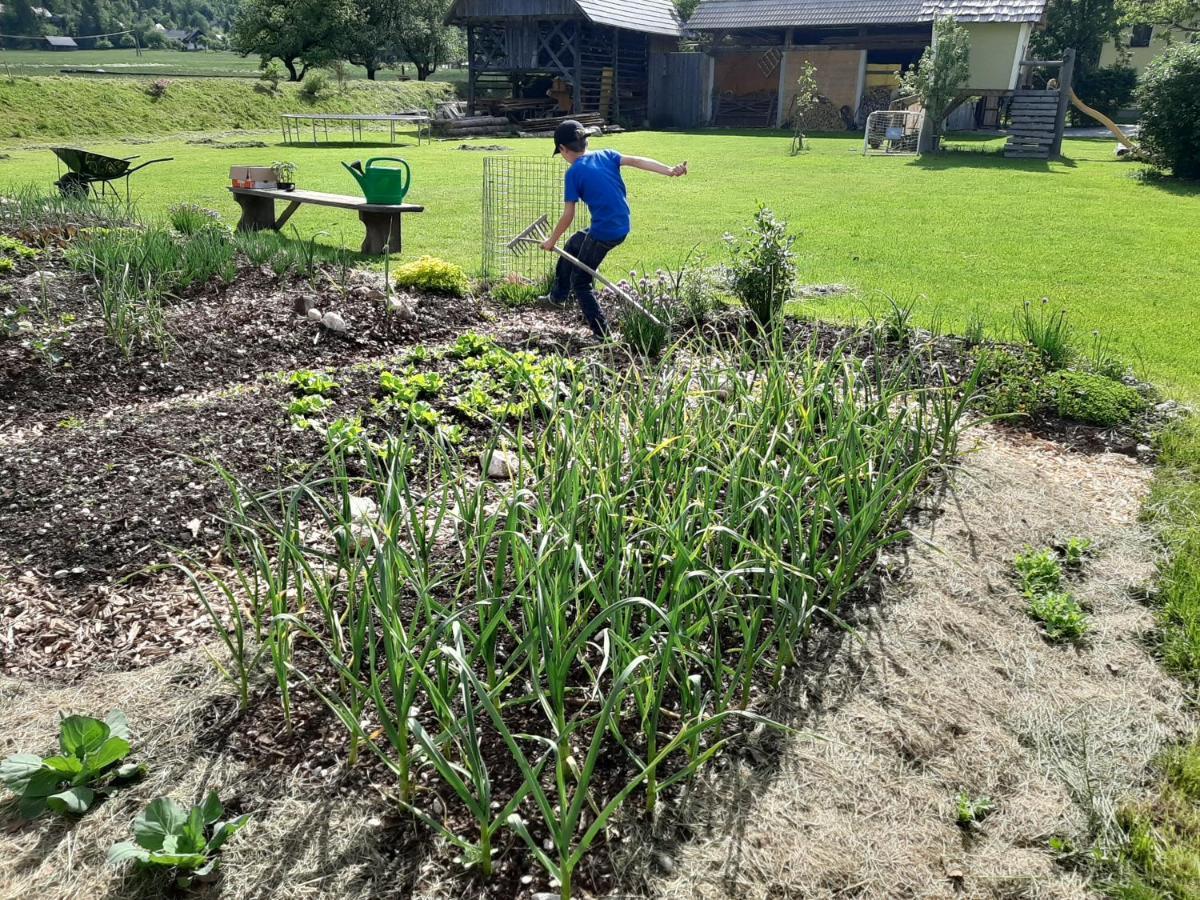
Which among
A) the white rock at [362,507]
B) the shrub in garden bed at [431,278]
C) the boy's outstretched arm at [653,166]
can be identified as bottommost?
the white rock at [362,507]

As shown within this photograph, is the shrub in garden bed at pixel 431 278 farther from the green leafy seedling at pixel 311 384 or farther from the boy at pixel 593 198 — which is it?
the green leafy seedling at pixel 311 384

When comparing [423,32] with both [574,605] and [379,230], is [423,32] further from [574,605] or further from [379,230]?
[574,605]

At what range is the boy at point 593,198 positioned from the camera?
5.95 metres

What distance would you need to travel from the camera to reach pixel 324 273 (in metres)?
6.73

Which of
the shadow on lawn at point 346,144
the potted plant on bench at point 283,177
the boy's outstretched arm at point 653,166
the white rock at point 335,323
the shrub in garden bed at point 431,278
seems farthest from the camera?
the shadow on lawn at point 346,144

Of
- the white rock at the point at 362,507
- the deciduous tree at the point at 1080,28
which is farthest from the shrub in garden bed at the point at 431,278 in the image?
the deciduous tree at the point at 1080,28

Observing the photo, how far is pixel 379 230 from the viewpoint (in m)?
8.72

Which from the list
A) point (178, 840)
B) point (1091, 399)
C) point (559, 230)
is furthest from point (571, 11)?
point (178, 840)

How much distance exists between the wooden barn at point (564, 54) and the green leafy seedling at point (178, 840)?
2655 centimetres

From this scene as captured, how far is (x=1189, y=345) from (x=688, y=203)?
7.62 meters

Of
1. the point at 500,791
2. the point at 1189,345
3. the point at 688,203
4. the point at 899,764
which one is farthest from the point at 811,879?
the point at 688,203

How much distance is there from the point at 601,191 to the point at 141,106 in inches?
921

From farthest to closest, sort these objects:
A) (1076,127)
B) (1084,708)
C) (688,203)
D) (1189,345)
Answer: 1. (1076,127)
2. (688,203)
3. (1189,345)
4. (1084,708)

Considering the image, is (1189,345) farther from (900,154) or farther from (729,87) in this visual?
(729,87)
